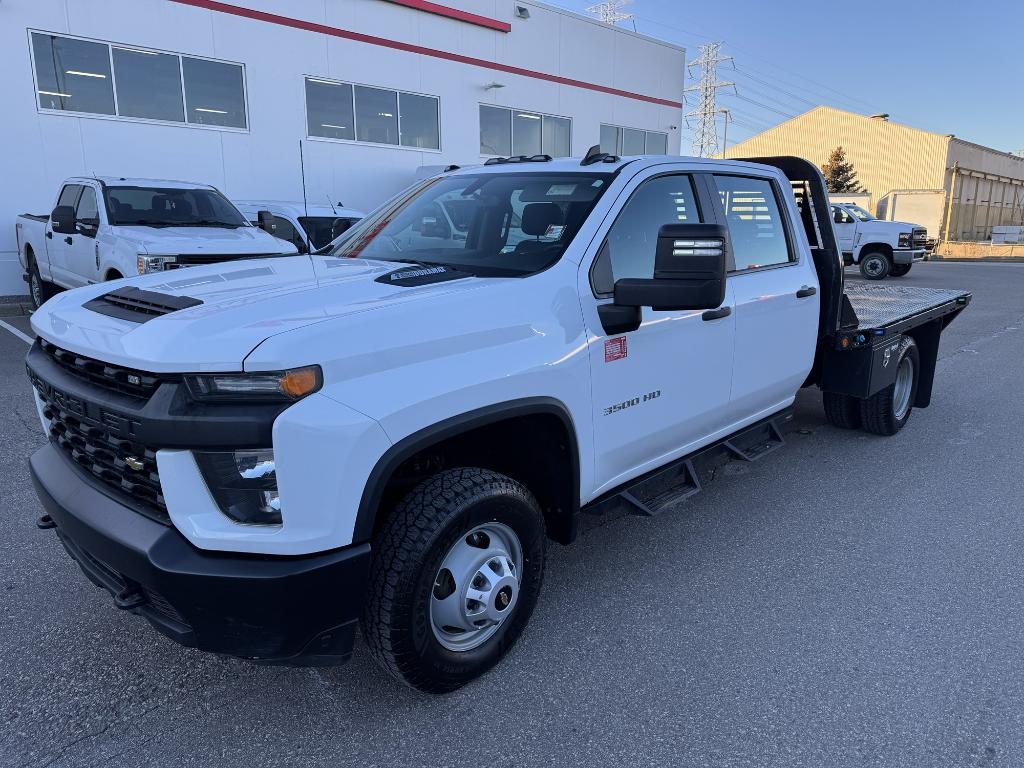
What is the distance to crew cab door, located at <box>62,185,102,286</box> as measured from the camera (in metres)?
8.21

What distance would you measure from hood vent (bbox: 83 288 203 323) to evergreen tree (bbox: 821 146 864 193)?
57.6m

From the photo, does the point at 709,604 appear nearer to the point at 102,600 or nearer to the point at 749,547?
the point at 749,547

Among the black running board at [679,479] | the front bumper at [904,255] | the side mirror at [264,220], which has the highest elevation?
the side mirror at [264,220]

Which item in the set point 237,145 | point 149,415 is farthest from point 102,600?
point 237,145

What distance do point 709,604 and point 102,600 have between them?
2.69 m

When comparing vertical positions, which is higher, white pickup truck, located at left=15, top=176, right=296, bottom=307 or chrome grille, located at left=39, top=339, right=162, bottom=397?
white pickup truck, located at left=15, top=176, right=296, bottom=307

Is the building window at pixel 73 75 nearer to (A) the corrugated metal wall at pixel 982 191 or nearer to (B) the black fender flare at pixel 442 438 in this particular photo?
(B) the black fender flare at pixel 442 438

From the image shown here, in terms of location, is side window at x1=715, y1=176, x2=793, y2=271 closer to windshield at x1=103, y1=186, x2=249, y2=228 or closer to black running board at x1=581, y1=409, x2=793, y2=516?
black running board at x1=581, y1=409, x2=793, y2=516

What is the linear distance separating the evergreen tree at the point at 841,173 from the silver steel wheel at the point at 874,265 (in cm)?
3657

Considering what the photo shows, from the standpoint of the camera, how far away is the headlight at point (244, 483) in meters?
2.02

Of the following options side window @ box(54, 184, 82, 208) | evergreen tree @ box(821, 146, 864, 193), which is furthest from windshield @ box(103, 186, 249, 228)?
evergreen tree @ box(821, 146, 864, 193)

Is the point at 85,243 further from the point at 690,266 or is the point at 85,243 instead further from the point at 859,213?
the point at 859,213

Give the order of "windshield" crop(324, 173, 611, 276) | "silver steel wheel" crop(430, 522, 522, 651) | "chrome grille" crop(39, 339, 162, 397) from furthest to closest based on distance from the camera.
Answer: "windshield" crop(324, 173, 611, 276) < "silver steel wheel" crop(430, 522, 522, 651) < "chrome grille" crop(39, 339, 162, 397)

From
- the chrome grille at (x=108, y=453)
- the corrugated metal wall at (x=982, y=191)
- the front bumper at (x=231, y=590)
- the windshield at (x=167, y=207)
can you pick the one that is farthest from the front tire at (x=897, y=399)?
the corrugated metal wall at (x=982, y=191)
